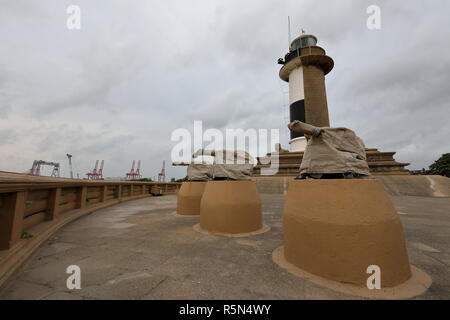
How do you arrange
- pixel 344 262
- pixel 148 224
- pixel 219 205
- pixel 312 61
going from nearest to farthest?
1. pixel 344 262
2. pixel 219 205
3. pixel 148 224
4. pixel 312 61

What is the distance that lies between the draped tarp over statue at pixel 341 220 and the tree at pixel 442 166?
170 ft

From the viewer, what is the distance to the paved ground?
228cm

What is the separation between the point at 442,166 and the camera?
37.4m

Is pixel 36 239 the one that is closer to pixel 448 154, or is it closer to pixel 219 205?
pixel 219 205

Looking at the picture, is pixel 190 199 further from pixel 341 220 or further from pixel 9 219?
pixel 341 220

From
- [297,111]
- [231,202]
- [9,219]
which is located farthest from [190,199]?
[297,111]

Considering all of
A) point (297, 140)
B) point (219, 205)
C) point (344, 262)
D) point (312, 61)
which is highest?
point (312, 61)

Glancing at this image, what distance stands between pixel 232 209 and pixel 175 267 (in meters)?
2.29

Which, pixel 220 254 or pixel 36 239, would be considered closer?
pixel 220 254

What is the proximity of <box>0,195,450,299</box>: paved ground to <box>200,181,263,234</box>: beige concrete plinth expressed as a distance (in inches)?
16.8

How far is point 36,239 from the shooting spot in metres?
3.92
